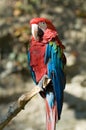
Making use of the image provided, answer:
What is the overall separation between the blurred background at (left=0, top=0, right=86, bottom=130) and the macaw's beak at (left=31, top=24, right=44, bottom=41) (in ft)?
7.21

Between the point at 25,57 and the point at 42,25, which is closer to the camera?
the point at 42,25

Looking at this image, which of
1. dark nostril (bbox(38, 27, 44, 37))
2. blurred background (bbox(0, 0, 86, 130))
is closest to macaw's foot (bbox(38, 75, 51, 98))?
dark nostril (bbox(38, 27, 44, 37))

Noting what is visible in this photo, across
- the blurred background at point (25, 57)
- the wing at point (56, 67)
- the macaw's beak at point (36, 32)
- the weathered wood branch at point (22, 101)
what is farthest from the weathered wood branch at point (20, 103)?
the blurred background at point (25, 57)

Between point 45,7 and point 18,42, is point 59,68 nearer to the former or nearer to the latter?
point 18,42

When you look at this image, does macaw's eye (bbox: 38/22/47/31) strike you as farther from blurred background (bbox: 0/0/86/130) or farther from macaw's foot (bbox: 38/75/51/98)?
blurred background (bbox: 0/0/86/130)

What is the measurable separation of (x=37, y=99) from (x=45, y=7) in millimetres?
1881

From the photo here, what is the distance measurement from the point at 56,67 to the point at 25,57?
2848mm

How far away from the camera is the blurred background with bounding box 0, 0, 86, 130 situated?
164 inches

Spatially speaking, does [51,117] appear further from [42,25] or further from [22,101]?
[42,25]

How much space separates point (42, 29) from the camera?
1.94 metres

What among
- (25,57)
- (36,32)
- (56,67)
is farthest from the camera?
(25,57)

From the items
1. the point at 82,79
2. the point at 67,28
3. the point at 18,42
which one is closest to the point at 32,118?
the point at 82,79

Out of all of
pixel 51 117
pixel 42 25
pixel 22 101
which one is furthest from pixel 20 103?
pixel 42 25

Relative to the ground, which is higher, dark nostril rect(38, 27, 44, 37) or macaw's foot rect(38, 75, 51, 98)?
dark nostril rect(38, 27, 44, 37)
